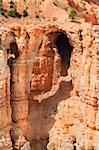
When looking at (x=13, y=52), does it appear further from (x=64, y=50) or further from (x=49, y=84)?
(x=64, y=50)

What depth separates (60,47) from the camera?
21.8 m

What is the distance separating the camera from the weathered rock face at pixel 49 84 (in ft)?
63.7

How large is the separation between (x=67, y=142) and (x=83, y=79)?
2.42m

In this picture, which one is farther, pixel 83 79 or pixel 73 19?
pixel 73 19

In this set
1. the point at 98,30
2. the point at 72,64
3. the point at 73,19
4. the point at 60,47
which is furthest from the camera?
the point at 73,19

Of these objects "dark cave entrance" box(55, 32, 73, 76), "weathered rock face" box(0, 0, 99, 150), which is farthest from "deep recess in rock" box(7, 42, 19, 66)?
"dark cave entrance" box(55, 32, 73, 76)

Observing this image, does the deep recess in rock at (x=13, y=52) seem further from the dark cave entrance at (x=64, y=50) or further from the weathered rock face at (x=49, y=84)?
the dark cave entrance at (x=64, y=50)

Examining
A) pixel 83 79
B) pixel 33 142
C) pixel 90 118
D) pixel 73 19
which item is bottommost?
pixel 33 142

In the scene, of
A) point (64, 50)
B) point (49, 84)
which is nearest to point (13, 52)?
point (49, 84)

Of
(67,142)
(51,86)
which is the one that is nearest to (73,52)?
(51,86)

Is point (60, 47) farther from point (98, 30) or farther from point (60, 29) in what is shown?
point (98, 30)

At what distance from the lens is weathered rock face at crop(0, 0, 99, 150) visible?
764 inches

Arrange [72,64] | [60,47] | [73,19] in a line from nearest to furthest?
[72,64] < [60,47] < [73,19]

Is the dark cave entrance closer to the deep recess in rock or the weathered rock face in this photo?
the weathered rock face
